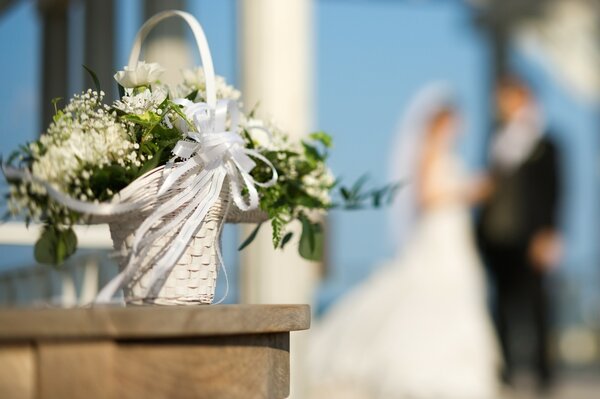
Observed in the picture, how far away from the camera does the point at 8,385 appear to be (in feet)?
3.47

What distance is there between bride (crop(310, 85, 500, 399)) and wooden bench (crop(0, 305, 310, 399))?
507 cm

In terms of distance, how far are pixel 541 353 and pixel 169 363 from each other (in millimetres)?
6674

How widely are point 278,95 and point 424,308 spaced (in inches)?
130

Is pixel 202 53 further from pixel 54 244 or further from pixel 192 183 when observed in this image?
pixel 54 244

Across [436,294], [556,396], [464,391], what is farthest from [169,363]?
[556,396]

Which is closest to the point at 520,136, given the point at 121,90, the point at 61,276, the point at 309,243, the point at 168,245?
the point at 61,276

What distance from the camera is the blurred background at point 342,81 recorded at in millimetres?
2771

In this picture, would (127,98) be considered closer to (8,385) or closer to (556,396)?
(8,385)

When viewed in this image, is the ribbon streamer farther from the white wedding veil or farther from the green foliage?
the white wedding veil

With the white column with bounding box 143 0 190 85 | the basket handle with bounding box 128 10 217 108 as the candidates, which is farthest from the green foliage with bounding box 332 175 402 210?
the white column with bounding box 143 0 190 85

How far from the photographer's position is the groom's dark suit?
24.0ft

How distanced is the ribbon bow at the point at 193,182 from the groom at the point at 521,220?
5.90 m

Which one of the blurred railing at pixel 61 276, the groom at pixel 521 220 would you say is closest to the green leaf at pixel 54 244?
the blurred railing at pixel 61 276

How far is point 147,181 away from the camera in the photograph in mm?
1261
